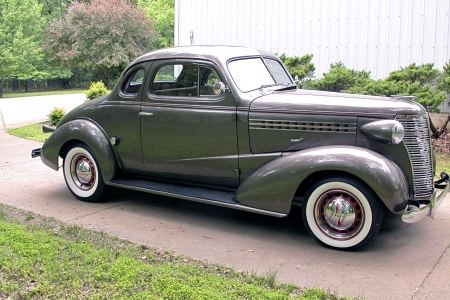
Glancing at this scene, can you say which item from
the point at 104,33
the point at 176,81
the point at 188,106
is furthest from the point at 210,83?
the point at 104,33

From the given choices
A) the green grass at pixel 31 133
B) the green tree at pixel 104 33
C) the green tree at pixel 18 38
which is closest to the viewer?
the green grass at pixel 31 133

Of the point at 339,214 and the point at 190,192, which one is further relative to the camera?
the point at 190,192

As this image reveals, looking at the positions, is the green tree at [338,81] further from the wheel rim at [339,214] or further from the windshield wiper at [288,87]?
the wheel rim at [339,214]

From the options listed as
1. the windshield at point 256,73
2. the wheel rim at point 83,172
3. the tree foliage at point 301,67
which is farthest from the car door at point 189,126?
the tree foliage at point 301,67

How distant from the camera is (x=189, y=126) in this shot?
5.41 metres

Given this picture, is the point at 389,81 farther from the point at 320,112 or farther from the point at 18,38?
the point at 18,38

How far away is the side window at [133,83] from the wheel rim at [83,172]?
1.02 m

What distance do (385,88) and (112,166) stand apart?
18.2 ft

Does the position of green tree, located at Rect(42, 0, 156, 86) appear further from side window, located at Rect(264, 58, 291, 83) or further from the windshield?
the windshield

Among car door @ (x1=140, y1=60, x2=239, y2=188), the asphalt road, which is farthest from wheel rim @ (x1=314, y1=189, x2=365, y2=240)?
car door @ (x1=140, y1=60, x2=239, y2=188)

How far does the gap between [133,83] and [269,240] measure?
257 cm

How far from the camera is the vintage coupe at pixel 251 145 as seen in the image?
4.46 m

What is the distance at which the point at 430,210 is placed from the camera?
4.48 meters

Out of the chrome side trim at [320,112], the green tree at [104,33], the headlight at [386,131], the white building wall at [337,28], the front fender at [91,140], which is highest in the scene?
the green tree at [104,33]
